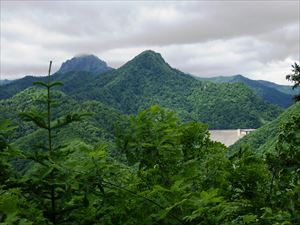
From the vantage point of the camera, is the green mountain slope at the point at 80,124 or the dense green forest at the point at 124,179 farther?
the green mountain slope at the point at 80,124

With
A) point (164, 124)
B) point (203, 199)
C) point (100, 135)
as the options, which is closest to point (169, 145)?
point (164, 124)

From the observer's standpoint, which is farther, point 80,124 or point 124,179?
point 80,124

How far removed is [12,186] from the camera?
365 cm

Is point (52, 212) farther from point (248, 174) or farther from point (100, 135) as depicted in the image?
point (100, 135)

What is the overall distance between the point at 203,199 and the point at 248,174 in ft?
7.62

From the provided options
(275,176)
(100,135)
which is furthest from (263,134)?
(275,176)

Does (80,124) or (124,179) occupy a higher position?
(124,179)

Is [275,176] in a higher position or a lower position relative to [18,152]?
lower

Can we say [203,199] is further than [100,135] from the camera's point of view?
No

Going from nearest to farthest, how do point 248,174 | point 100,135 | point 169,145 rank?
point 169,145 → point 248,174 → point 100,135

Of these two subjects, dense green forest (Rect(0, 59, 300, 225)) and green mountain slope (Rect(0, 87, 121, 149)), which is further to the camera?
green mountain slope (Rect(0, 87, 121, 149))

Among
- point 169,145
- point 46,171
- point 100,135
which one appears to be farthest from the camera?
point 100,135

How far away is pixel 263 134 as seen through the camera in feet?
423

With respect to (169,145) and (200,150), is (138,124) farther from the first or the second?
(200,150)
